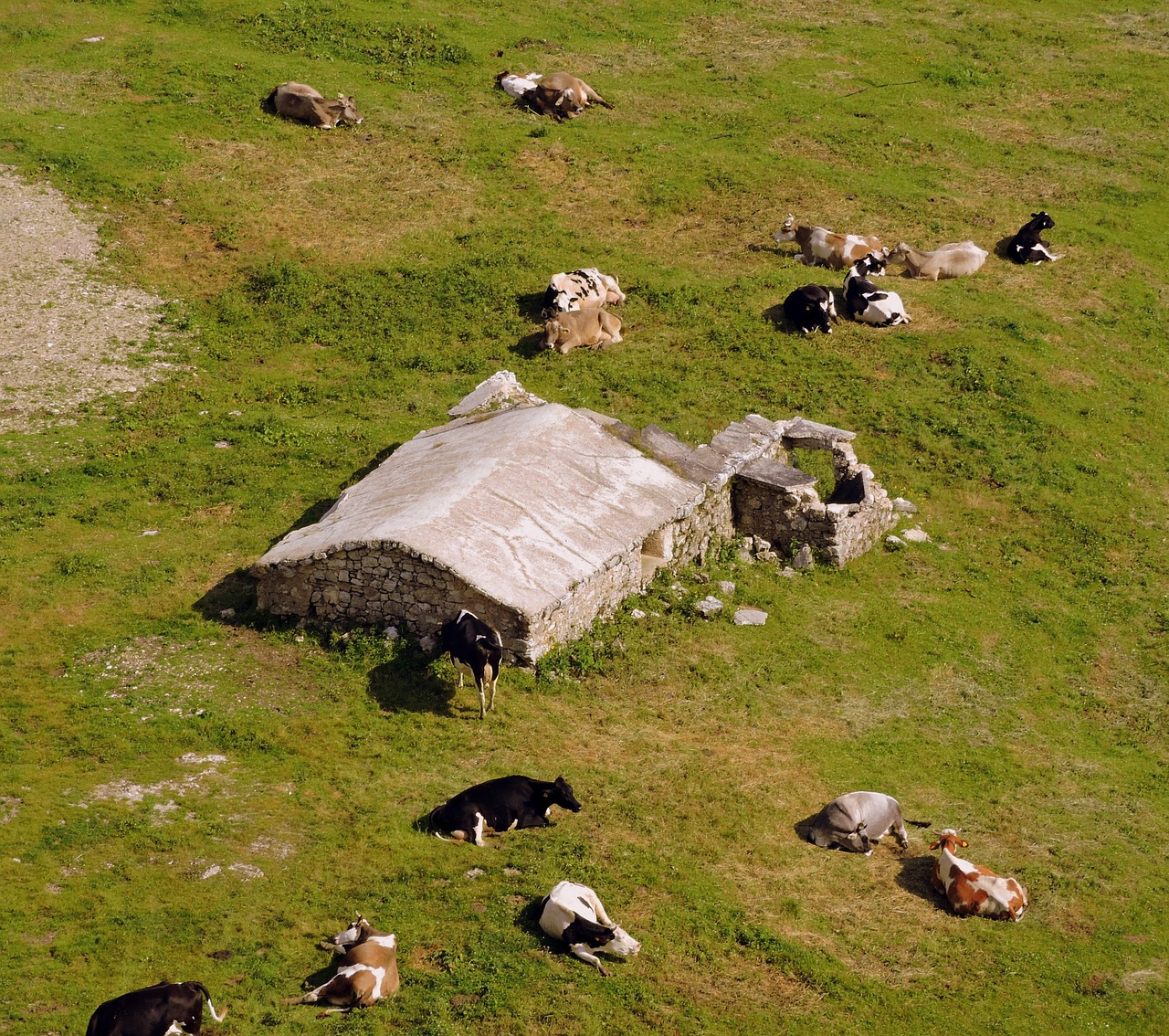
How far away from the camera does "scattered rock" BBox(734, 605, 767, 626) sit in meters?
19.0

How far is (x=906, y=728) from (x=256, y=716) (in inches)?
343

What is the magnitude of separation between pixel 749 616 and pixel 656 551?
68.0 inches

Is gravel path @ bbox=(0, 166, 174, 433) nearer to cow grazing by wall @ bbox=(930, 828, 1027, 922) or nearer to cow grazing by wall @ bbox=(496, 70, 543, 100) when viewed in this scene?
cow grazing by wall @ bbox=(496, 70, 543, 100)

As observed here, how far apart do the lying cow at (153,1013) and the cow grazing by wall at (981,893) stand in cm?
797

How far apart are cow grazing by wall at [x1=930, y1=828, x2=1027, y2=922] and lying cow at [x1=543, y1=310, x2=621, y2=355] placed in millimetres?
14592

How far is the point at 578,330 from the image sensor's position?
25.8m

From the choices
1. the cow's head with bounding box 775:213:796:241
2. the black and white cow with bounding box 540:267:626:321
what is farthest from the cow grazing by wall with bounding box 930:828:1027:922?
the cow's head with bounding box 775:213:796:241

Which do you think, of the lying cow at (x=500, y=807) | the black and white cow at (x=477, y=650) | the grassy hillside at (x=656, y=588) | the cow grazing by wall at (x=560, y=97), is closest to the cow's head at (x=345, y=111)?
the grassy hillside at (x=656, y=588)

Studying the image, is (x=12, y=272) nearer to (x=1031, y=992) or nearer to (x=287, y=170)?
(x=287, y=170)

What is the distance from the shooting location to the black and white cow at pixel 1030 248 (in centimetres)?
3095

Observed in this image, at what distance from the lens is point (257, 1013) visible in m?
11.0

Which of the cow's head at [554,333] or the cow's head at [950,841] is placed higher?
the cow's head at [554,333]

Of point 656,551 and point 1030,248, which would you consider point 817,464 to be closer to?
point 656,551

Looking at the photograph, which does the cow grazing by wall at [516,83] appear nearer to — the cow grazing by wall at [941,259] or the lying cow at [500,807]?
the cow grazing by wall at [941,259]
